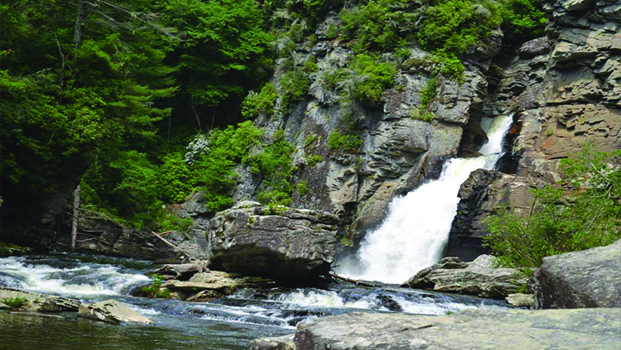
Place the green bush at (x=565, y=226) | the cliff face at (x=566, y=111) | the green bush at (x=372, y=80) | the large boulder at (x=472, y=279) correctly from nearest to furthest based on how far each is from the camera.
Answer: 1. the green bush at (x=565, y=226)
2. the large boulder at (x=472, y=279)
3. the cliff face at (x=566, y=111)
4. the green bush at (x=372, y=80)

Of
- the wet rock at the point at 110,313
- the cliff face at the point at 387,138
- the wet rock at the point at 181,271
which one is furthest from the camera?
the cliff face at the point at 387,138

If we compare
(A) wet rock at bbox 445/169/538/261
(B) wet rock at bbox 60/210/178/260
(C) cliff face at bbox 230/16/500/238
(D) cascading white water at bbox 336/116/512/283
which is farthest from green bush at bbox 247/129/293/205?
(A) wet rock at bbox 445/169/538/261

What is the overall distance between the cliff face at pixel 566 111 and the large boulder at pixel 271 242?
328 inches

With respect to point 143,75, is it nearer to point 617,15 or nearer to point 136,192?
point 136,192

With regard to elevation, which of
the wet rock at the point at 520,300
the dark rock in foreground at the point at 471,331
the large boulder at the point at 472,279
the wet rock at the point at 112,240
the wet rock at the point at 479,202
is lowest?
the dark rock in foreground at the point at 471,331

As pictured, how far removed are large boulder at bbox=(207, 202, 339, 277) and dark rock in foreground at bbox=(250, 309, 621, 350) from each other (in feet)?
36.1

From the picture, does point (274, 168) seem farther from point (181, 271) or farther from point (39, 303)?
point (39, 303)

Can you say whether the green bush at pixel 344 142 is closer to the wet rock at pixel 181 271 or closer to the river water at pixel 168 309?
the river water at pixel 168 309

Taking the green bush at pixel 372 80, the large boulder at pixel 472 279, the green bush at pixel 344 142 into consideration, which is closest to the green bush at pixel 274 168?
the green bush at pixel 344 142

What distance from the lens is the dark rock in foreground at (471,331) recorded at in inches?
125

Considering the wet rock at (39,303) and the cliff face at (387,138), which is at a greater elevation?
the cliff face at (387,138)

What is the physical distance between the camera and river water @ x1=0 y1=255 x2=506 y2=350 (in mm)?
7461

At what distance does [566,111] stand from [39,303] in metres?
20.9

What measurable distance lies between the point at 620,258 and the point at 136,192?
27.5 meters
